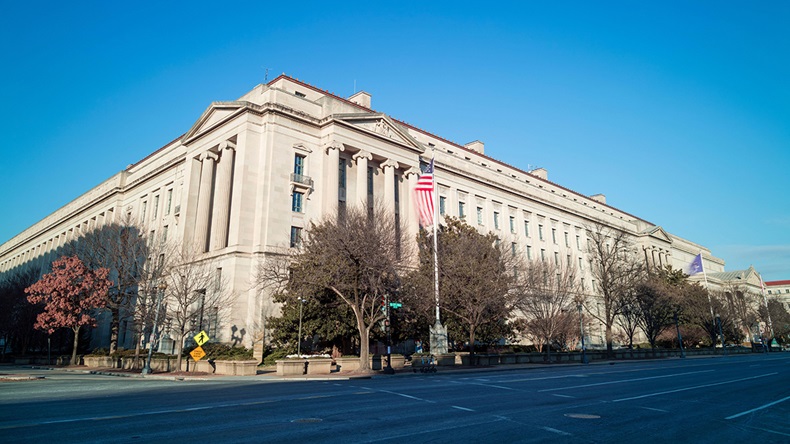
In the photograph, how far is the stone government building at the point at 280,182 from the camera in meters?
40.3

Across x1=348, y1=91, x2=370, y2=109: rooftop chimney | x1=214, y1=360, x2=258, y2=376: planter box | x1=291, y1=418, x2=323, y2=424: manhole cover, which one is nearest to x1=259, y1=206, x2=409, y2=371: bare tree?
x1=214, y1=360, x2=258, y2=376: planter box

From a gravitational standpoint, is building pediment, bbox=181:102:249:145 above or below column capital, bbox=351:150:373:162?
above

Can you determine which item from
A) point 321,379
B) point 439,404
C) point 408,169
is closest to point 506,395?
point 439,404

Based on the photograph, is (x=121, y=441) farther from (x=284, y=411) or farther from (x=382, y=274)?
(x=382, y=274)

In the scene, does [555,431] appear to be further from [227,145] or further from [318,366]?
[227,145]

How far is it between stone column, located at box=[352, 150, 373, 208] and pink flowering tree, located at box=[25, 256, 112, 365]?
23.2 m

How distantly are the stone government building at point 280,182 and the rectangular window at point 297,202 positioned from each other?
0.10m

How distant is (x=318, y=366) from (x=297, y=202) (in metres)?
18.5

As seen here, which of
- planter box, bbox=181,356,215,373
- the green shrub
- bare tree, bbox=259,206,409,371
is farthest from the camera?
the green shrub

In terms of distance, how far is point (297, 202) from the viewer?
4306 cm

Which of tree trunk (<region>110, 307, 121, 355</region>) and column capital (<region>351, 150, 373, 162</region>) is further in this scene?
column capital (<region>351, 150, 373, 162</region>)

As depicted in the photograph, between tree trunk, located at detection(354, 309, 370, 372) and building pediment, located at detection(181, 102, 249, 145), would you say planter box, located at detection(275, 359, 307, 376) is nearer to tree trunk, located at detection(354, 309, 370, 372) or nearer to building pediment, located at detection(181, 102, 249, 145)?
tree trunk, located at detection(354, 309, 370, 372)

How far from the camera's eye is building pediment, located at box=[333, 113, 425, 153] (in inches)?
1802

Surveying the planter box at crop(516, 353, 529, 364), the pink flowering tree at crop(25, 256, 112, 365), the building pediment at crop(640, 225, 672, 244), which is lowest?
the planter box at crop(516, 353, 529, 364)
